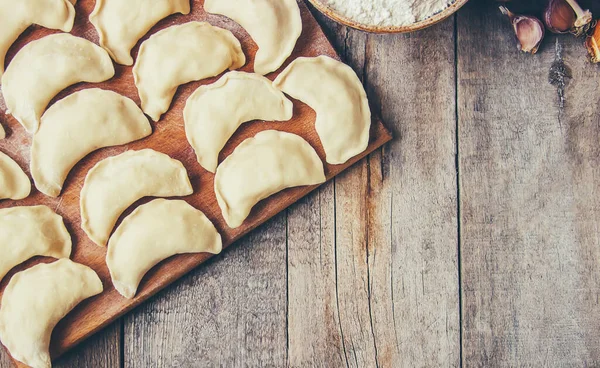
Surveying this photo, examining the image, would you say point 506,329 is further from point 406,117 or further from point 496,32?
point 496,32

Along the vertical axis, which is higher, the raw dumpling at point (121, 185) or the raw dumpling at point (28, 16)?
the raw dumpling at point (28, 16)

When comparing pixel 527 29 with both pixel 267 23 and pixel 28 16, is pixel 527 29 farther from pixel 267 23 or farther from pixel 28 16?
pixel 28 16

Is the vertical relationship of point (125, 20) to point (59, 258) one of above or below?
above

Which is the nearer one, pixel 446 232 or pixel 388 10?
pixel 388 10

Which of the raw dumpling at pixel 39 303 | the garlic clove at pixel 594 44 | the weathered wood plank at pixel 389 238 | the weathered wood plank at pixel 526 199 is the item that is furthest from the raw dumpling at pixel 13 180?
the garlic clove at pixel 594 44

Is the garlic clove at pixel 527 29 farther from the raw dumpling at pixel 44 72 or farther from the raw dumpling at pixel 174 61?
the raw dumpling at pixel 44 72

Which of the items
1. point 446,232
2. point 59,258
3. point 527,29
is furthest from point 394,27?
point 59,258

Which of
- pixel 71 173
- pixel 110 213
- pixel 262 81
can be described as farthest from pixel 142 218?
pixel 262 81
